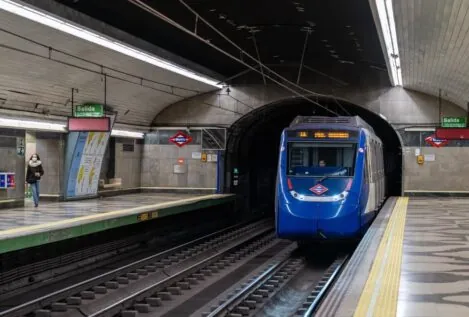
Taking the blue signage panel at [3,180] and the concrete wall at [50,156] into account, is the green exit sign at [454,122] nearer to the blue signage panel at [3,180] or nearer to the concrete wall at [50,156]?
the concrete wall at [50,156]

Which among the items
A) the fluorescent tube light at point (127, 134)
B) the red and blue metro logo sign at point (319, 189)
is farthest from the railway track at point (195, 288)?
the fluorescent tube light at point (127, 134)

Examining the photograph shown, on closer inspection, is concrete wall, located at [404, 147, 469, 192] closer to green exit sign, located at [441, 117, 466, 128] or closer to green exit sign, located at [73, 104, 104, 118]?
green exit sign, located at [441, 117, 466, 128]

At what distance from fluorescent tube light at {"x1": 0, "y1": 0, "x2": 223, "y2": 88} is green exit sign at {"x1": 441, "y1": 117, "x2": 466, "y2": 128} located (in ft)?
28.9

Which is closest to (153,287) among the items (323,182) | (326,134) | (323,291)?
(323,291)

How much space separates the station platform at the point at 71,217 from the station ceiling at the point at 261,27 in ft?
14.5

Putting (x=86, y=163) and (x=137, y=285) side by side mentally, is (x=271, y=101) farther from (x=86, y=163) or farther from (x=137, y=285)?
(x=137, y=285)

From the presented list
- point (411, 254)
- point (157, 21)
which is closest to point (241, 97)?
point (157, 21)

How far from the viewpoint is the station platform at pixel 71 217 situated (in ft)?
36.2

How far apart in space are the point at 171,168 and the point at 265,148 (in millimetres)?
8652

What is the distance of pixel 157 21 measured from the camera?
14.3 metres

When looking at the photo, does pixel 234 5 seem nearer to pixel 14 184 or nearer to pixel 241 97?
pixel 14 184

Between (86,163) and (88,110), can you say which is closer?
(88,110)

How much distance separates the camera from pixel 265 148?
3234cm

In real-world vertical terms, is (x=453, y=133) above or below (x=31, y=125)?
above
